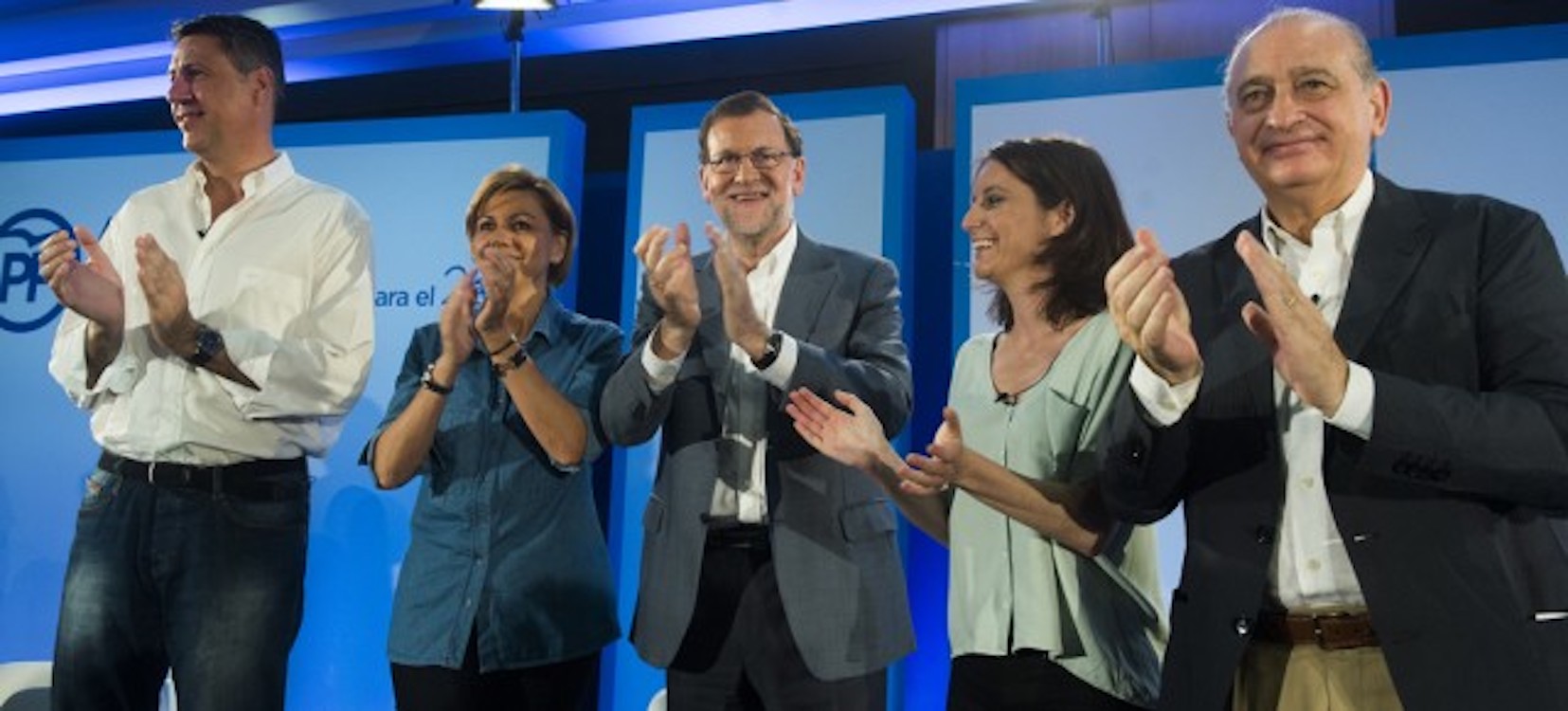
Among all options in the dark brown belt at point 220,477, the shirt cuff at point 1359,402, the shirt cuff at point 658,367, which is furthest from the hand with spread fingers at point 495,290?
the shirt cuff at point 1359,402

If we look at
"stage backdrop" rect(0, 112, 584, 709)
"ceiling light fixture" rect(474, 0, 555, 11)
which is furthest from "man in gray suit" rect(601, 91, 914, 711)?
"ceiling light fixture" rect(474, 0, 555, 11)

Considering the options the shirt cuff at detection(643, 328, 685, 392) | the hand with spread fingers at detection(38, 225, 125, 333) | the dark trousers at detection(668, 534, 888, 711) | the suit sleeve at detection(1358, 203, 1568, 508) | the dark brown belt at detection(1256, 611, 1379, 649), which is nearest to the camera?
the suit sleeve at detection(1358, 203, 1568, 508)

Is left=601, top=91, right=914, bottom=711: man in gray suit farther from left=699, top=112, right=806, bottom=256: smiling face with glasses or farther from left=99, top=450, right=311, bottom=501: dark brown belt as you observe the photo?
left=99, top=450, right=311, bottom=501: dark brown belt

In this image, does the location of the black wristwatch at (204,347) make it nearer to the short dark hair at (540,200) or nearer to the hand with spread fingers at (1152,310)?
the short dark hair at (540,200)

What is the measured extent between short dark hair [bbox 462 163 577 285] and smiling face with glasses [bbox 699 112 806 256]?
51 cm

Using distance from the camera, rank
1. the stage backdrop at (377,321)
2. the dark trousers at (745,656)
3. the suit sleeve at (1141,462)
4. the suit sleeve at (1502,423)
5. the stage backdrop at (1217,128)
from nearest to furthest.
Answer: the suit sleeve at (1502,423) → the suit sleeve at (1141,462) → the dark trousers at (745,656) → the stage backdrop at (1217,128) → the stage backdrop at (377,321)

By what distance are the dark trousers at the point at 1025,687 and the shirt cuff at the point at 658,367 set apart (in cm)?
75

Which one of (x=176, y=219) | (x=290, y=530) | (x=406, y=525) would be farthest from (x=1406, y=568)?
(x=406, y=525)

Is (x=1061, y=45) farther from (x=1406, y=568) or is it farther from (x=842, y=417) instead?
(x=1406, y=568)

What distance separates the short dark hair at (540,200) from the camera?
300 centimetres

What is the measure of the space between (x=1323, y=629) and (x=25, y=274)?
5176 mm

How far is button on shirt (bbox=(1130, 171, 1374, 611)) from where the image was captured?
1818mm

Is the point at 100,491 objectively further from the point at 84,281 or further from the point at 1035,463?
the point at 1035,463

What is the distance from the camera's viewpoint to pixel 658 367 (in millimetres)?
2463
